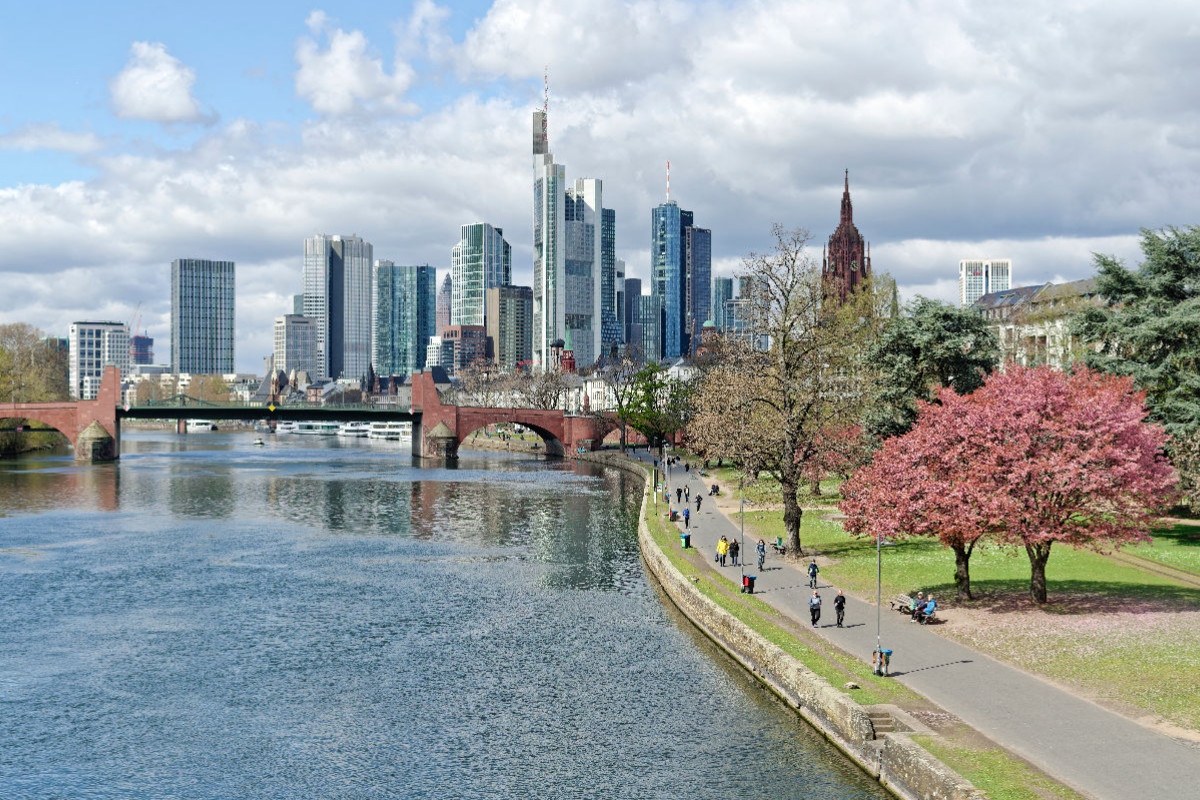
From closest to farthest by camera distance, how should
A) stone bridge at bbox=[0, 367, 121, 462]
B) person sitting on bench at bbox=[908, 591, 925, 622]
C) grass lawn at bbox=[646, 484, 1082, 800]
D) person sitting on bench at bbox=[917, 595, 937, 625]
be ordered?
grass lawn at bbox=[646, 484, 1082, 800] → person sitting on bench at bbox=[917, 595, 937, 625] → person sitting on bench at bbox=[908, 591, 925, 622] → stone bridge at bbox=[0, 367, 121, 462]

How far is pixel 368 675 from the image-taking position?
39.2 meters

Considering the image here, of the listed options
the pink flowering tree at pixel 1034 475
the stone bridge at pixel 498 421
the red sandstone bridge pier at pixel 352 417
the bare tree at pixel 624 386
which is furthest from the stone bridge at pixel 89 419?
the pink flowering tree at pixel 1034 475

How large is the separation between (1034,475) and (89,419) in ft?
478

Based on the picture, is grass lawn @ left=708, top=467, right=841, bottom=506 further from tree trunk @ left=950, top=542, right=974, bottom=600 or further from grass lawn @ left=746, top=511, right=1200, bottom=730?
tree trunk @ left=950, top=542, right=974, bottom=600

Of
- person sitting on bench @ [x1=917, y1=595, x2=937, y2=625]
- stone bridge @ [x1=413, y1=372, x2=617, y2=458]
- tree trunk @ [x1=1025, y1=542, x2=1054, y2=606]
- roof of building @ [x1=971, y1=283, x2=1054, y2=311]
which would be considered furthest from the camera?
stone bridge @ [x1=413, y1=372, x2=617, y2=458]

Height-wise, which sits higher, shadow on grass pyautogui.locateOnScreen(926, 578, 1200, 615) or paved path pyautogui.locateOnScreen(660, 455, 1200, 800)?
shadow on grass pyautogui.locateOnScreen(926, 578, 1200, 615)

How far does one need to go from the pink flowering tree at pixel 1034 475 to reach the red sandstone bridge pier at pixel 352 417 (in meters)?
118

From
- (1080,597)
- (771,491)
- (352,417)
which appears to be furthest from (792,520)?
(352,417)

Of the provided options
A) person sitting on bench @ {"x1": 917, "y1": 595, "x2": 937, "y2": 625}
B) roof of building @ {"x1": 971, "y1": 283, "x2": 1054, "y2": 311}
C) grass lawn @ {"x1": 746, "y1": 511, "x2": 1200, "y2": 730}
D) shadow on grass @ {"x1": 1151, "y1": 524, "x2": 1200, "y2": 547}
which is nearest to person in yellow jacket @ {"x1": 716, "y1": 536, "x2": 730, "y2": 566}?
grass lawn @ {"x1": 746, "y1": 511, "x2": 1200, "y2": 730}

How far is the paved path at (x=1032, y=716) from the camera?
23.5 m

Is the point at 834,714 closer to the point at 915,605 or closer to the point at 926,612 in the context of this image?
the point at 926,612

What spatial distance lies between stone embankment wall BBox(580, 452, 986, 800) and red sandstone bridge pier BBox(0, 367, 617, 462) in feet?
377

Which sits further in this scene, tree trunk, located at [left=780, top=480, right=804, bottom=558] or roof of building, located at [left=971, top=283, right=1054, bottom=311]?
roof of building, located at [left=971, top=283, right=1054, bottom=311]

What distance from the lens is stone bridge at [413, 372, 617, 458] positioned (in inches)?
6398
